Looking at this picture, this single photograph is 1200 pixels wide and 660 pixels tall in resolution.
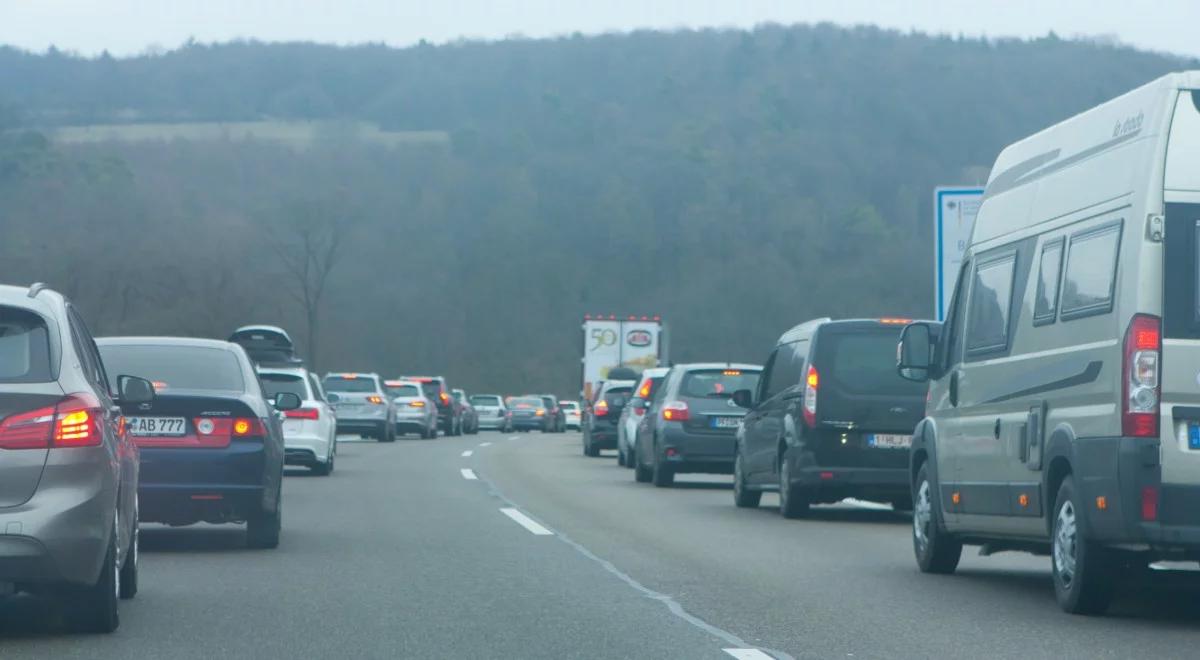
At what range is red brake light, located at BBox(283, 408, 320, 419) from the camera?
79.9 ft

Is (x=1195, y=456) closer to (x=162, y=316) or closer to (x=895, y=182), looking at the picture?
(x=162, y=316)

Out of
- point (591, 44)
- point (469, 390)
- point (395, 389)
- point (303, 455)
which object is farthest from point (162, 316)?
point (591, 44)

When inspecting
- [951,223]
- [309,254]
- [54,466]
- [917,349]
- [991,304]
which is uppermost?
[309,254]

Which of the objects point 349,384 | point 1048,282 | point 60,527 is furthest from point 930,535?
point 349,384

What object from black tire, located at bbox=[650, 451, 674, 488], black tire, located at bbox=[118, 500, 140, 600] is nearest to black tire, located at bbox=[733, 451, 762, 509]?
black tire, located at bbox=[650, 451, 674, 488]

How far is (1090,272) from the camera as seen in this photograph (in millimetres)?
9062

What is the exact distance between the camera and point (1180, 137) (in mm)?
8578

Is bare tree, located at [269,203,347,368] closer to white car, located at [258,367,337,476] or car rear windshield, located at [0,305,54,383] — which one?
white car, located at [258,367,337,476]

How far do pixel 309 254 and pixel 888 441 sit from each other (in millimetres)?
80445

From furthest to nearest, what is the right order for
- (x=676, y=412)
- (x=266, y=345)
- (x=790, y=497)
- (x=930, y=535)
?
1. (x=266, y=345)
2. (x=676, y=412)
3. (x=790, y=497)
4. (x=930, y=535)

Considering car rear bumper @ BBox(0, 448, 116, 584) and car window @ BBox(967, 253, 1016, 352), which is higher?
car window @ BBox(967, 253, 1016, 352)

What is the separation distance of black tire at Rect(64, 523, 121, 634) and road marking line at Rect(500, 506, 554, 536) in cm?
656

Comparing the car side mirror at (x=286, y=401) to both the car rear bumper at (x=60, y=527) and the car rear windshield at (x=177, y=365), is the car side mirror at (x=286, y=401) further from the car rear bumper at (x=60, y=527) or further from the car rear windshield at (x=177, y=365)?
the car rear bumper at (x=60, y=527)

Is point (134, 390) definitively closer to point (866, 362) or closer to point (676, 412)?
point (866, 362)
